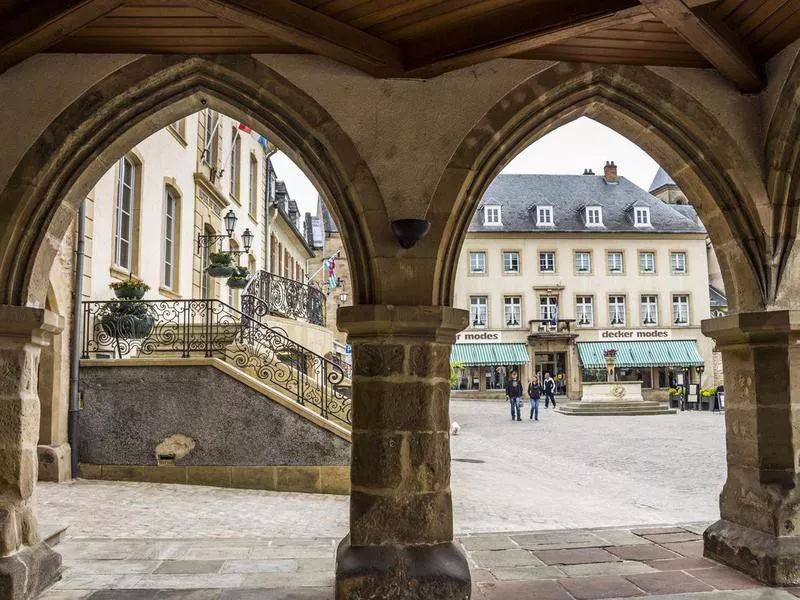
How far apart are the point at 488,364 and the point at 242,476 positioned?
23.2 metres

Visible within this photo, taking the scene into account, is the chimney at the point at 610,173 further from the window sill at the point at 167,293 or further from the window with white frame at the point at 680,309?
the window sill at the point at 167,293

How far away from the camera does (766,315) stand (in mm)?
4148

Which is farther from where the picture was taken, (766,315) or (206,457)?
(206,457)

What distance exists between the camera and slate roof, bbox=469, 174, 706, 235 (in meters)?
31.3

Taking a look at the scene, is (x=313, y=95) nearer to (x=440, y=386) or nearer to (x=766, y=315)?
(x=440, y=386)

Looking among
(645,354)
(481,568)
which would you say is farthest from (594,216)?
(481,568)

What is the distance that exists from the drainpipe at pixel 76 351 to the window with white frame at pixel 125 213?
128 centimetres

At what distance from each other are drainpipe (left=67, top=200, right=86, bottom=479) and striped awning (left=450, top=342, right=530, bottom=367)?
22860mm

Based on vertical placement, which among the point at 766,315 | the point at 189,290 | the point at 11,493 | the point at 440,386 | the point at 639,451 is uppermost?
the point at 189,290

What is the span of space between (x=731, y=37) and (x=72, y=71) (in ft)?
12.2

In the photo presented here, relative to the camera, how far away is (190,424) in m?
7.64

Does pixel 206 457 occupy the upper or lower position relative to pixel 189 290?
lower

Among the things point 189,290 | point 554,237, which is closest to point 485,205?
point 554,237

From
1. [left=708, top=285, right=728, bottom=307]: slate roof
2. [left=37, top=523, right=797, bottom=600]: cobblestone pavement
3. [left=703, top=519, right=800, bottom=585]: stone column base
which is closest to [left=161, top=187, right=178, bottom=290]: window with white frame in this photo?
[left=37, top=523, right=797, bottom=600]: cobblestone pavement
